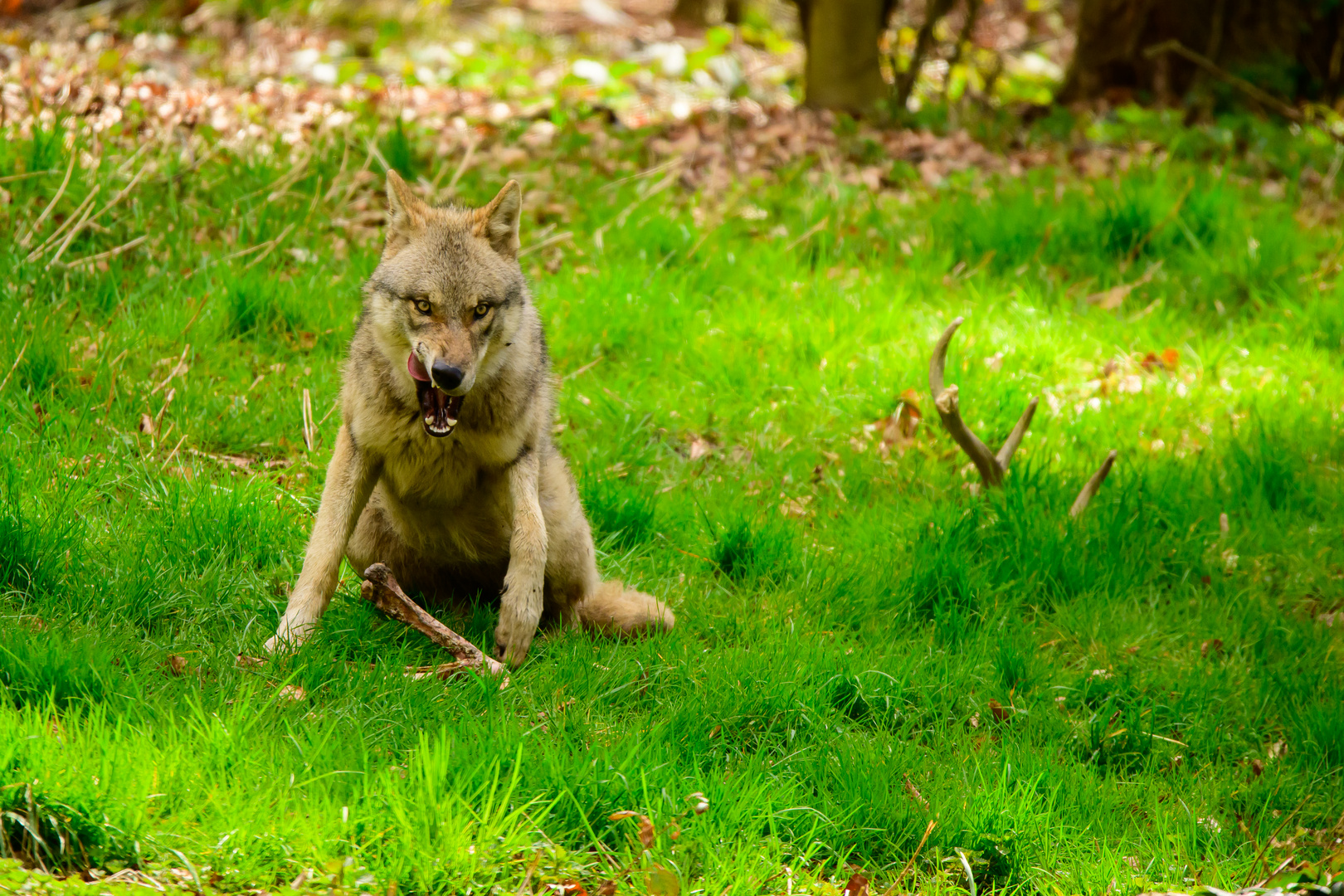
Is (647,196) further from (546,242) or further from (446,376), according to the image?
(446,376)

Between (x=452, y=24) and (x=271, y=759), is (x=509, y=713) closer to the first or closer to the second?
(x=271, y=759)

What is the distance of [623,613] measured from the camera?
191 inches

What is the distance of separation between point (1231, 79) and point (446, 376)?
28.6 ft

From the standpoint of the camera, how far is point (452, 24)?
1473cm

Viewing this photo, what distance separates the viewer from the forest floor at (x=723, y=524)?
12.1ft

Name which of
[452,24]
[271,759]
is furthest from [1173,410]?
[452,24]

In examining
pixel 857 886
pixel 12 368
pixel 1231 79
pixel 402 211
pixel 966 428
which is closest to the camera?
pixel 857 886

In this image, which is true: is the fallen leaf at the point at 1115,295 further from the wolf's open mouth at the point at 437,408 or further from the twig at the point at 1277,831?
the wolf's open mouth at the point at 437,408

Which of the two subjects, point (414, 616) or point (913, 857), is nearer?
point (913, 857)

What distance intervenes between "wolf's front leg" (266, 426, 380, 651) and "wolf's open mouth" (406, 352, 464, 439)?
383 mm

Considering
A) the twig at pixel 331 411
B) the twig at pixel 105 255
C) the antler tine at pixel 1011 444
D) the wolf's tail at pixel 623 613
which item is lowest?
the wolf's tail at pixel 623 613

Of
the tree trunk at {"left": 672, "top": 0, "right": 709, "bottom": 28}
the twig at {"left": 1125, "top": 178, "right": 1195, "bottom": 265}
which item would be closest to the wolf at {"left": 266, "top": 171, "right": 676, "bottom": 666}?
the twig at {"left": 1125, "top": 178, "right": 1195, "bottom": 265}

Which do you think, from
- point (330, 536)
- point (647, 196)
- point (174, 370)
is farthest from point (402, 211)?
point (647, 196)

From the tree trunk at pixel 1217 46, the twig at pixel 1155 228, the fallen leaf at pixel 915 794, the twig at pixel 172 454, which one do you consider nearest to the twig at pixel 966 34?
the tree trunk at pixel 1217 46
